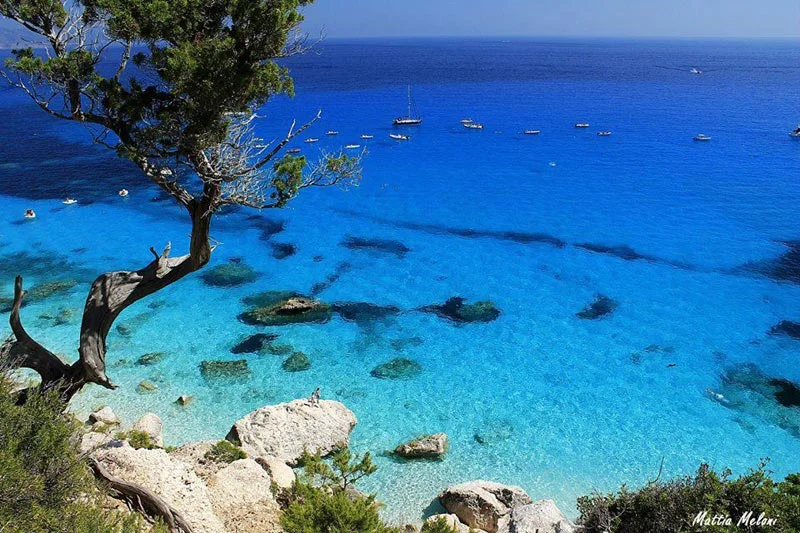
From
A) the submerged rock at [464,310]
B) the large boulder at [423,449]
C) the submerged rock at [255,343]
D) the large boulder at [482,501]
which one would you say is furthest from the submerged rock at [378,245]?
the large boulder at [482,501]

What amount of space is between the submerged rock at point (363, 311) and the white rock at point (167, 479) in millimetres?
14720

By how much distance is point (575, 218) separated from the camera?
139 ft

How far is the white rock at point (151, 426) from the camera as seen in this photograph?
16719 mm

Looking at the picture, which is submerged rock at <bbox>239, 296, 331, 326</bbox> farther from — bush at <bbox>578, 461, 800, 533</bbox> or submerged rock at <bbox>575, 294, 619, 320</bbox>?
bush at <bbox>578, 461, 800, 533</bbox>

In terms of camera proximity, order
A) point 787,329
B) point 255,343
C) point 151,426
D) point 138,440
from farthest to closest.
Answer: point 787,329 < point 255,343 < point 151,426 < point 138,440

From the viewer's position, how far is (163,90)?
11844mm

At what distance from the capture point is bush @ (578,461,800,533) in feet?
33.4

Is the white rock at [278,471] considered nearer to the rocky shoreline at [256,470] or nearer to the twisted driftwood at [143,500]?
the rocky shoreline at [256,470]

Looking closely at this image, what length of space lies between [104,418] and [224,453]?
18.5 feet

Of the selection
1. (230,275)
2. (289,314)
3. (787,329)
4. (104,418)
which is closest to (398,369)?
(289,314)

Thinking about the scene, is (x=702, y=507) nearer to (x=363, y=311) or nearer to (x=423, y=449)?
(x=423, y=449)

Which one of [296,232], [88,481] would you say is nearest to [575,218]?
[296,232]

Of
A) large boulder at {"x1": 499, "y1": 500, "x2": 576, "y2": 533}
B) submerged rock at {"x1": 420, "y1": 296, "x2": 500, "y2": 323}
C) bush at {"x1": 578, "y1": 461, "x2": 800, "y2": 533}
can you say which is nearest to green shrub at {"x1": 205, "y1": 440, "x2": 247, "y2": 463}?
large boulder at {"x1": 499, "y1": 500, "x2": 576, "y2": 533}

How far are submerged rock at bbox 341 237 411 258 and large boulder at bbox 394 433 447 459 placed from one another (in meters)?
18.3
